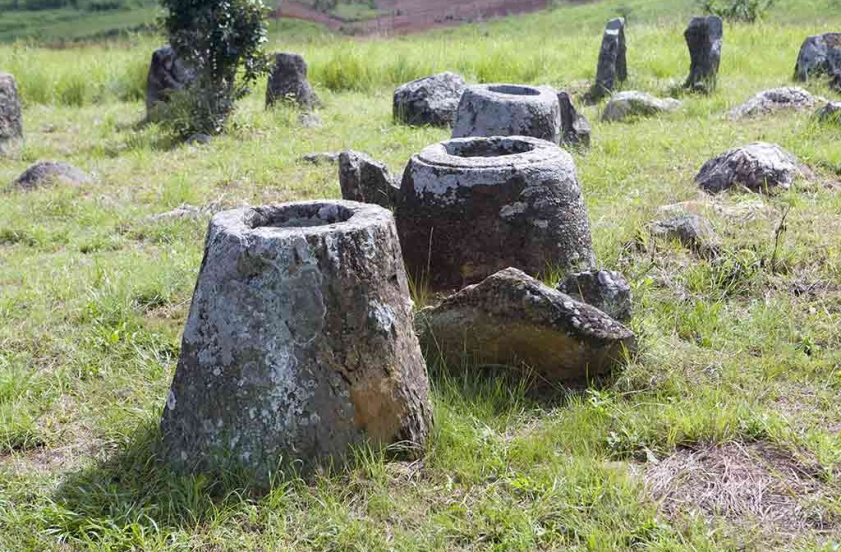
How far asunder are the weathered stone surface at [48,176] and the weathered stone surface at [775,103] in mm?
7592

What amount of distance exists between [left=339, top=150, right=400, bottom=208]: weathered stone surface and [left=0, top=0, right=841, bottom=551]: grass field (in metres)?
1.26

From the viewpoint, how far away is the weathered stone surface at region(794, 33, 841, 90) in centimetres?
1211

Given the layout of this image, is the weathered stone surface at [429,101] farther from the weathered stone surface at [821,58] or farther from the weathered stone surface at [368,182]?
the weathered stone surface at [821,58]

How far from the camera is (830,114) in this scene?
359 inches

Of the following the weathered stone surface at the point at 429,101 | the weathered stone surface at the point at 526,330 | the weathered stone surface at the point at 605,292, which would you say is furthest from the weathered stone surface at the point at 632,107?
the weathered stone surface at the point at 526,330

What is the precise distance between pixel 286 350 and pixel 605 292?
185 centimetres

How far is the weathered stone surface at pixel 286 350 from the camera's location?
130 inches

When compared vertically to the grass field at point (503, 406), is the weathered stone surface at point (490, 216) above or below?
above

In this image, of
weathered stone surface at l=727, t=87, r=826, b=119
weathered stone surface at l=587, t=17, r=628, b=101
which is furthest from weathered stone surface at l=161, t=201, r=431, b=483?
weathered stone surface at l=587, t=17, r=628, b=101

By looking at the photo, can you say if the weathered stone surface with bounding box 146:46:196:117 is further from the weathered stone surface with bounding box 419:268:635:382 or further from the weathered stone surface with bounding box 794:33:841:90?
the weathered stone surface with bounding box 419:268:635:382

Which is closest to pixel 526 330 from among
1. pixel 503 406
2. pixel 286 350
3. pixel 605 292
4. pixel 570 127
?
pixel 503 406

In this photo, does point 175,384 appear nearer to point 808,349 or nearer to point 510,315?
point 510,315

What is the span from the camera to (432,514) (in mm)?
3271

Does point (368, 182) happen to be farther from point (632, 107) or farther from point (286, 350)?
point (632, 107)
